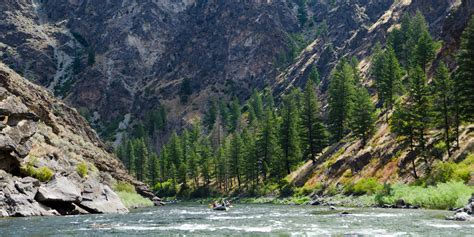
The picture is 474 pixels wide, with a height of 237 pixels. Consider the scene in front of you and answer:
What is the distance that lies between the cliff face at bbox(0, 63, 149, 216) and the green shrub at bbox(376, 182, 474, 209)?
35.3 m

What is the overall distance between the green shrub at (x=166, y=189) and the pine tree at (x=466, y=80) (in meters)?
86.1

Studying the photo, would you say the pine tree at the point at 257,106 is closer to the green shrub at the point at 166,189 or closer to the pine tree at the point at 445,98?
the green shrub at the point at 166,189

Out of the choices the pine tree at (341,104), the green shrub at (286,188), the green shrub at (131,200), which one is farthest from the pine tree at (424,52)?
the green shrub at (131,200)

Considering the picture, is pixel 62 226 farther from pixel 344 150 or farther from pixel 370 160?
pixel 344 150

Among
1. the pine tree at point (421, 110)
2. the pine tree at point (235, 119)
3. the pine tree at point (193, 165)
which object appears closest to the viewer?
the pine tree at point (421, 110)

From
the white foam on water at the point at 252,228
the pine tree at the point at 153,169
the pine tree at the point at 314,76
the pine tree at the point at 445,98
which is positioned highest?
the pine tree at the point at 314,76

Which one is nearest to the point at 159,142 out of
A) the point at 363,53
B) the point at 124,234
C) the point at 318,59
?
the point at 318,59

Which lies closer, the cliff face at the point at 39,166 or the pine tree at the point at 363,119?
the cliff face at the point at 39,166

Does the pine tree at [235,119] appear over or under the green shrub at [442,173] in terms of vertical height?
over

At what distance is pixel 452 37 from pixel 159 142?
128 m

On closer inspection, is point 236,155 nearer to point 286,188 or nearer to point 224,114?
point 286,188

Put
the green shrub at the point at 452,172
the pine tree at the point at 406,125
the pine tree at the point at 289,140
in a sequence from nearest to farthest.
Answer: the green shrub at the point at 452,172
the pine tree at the point at 406,125
the pine tree at the point at 289,140

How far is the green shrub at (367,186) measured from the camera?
204 ft

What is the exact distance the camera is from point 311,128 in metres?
95.6
